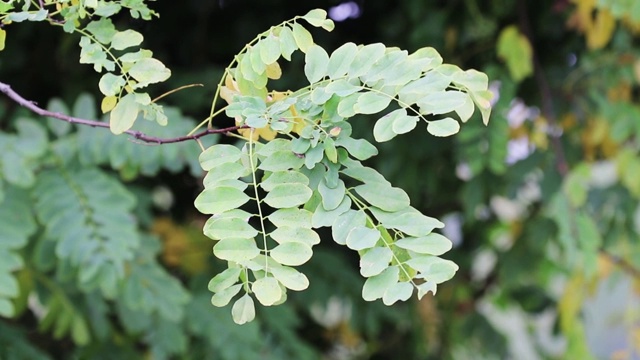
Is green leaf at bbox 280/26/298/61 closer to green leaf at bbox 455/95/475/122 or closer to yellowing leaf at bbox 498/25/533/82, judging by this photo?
green leaf at bbox 455/95/475/122

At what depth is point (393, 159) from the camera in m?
1.79

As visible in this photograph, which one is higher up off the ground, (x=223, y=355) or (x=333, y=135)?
(x=333, y=135)

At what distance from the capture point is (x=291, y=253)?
0.61 metres

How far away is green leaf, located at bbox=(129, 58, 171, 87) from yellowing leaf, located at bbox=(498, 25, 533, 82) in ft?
3.33

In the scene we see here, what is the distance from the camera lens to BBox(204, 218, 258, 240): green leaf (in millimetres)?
603

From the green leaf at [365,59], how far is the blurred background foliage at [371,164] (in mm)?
659

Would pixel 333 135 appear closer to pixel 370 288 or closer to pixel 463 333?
pixel 370 288

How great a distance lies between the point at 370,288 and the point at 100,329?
3.20ft

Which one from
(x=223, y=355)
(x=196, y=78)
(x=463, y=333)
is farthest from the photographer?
(x=463, y=333)

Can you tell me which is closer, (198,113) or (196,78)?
(196,78)

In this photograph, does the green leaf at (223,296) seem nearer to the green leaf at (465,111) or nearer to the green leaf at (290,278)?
the green leaf at (290,278)

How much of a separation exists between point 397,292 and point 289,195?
0.34 ft

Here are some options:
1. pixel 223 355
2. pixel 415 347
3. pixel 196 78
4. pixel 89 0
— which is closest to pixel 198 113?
pixel 196 78

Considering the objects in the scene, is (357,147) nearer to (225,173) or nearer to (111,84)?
(225,173)
